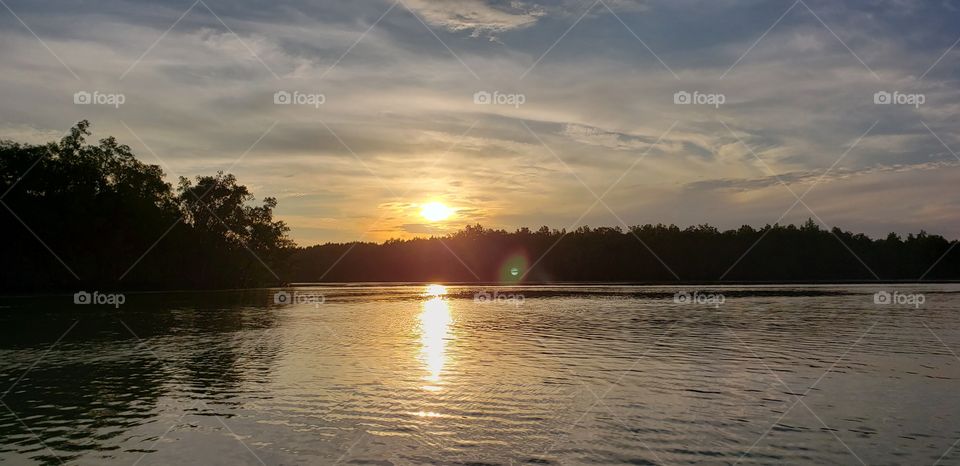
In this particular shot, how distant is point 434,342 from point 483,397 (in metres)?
19.9

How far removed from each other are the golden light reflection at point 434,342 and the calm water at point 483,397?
0.24 meters

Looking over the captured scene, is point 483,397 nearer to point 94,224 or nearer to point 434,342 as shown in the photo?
point 434,342

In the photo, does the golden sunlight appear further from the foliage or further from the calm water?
the foliage

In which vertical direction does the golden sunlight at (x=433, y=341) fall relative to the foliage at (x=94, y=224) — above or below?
below

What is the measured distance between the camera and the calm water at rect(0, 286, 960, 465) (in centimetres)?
1730

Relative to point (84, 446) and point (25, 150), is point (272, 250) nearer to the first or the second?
point (25, 150)

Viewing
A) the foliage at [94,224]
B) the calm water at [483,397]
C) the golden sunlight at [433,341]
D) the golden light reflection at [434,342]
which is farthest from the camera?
the foliage at [94,224]

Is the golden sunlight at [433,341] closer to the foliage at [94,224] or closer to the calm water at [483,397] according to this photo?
the calm water at [483,397]

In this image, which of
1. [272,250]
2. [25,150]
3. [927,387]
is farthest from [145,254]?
[927,387]

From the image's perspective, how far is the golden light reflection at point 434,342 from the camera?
98.3 feet

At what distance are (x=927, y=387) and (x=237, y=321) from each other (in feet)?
171

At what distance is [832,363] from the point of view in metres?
32.5

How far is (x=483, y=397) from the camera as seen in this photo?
2416cm

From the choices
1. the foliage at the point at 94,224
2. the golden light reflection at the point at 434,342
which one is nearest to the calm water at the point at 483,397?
the golden light reflection at the point at 434,342
